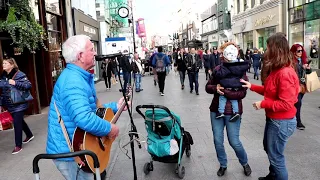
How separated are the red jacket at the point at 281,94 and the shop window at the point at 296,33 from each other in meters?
16.9

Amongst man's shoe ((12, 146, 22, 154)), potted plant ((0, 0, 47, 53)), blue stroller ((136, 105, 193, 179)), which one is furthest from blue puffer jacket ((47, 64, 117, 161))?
potted plant ((0, 0, 47, 53))

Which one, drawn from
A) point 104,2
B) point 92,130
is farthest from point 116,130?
point 104,2

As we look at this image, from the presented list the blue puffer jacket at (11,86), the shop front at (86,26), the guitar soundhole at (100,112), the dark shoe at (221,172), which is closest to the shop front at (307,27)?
the shop front at (86,26)

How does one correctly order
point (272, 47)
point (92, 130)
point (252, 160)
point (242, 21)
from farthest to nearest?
1. point (242, 21)
2. point (252, 160)
3. point (272, 47)
4. point (92, 130)

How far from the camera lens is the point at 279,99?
10.8 ft

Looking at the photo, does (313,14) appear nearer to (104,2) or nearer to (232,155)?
(232,155)

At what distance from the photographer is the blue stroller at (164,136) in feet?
13.7

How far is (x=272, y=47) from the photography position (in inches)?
133

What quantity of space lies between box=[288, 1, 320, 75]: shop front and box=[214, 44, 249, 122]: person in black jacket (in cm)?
1432

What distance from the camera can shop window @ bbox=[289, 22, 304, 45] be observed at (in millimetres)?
18688

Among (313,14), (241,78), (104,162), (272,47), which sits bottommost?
(104,162)

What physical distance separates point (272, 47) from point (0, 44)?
→ 6964mm

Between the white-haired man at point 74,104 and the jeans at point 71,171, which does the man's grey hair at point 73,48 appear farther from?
the jeans at point 71,171

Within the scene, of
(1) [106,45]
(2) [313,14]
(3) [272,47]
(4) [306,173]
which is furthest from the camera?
(1) [106,45]
